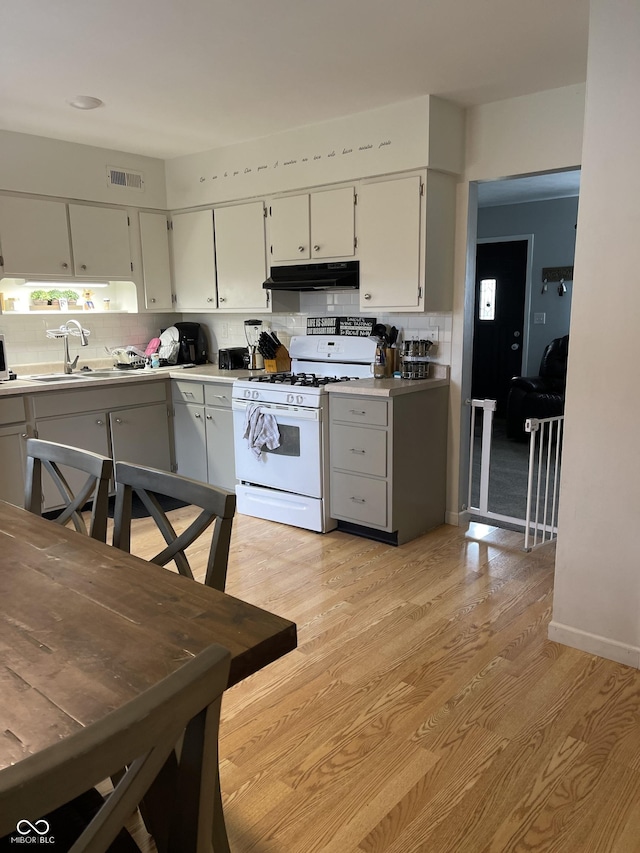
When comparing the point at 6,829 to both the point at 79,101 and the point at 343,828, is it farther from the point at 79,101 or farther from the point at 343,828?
the point at 79,101

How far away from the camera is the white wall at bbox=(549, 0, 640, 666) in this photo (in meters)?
2.21

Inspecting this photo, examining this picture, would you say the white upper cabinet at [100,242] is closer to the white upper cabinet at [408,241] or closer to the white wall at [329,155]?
the white wall at [329,155]

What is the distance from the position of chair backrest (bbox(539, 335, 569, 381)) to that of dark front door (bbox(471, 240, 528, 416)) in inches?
27.6

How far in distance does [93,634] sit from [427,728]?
4.53 ft

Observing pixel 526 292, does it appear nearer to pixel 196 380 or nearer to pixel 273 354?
pixel 273 354

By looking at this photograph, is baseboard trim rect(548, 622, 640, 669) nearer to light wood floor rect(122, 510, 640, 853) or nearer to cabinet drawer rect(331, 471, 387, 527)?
light wood floor rect(122, 510, 640, 853)

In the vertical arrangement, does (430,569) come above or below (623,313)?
below

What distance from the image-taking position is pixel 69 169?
4270mm

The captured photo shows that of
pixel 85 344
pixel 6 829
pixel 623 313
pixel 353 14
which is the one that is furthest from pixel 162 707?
pixel 85 344

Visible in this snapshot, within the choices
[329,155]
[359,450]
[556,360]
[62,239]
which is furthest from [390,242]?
[556,360]

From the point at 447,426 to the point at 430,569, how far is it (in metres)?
0.99

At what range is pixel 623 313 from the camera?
7.51 feet

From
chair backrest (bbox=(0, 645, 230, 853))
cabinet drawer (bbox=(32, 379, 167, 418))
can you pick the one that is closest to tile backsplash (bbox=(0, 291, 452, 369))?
cabinet drawer (bbox=(32, 379, 167, 418))

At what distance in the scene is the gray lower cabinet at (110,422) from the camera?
3.97m
